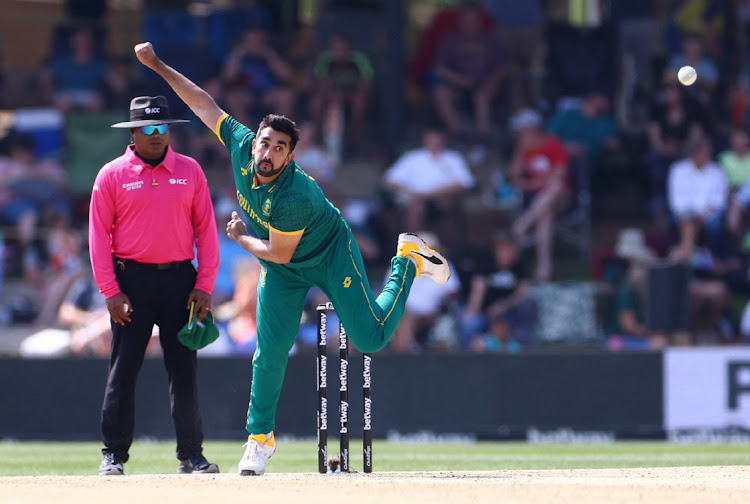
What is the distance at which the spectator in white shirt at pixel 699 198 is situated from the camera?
53.5ft

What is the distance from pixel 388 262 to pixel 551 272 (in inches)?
81.9

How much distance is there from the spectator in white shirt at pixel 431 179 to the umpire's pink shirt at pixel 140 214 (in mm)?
8172

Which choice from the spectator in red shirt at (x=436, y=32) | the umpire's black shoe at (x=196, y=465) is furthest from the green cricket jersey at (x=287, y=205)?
the spectator in red shirt at (x=436, y=32)

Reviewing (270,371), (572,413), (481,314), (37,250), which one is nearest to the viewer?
(270,371)

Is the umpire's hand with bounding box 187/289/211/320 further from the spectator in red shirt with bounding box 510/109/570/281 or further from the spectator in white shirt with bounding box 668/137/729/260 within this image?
the spectator in white shirt with bounding box 668/137/729/260

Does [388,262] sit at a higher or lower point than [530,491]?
higher

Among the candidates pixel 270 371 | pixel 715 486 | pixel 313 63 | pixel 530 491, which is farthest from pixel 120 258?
pixel 313 63

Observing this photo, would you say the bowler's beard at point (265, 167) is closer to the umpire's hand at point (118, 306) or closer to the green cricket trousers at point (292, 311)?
the green cricket trousers at point (292, 311)

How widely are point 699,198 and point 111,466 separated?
10.0m

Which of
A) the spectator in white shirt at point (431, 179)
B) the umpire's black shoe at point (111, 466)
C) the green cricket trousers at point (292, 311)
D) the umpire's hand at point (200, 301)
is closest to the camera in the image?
the green cricket trousers at point (292, 311)

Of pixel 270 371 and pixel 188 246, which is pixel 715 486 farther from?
pixel 188 246

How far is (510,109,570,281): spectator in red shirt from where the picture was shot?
55.0 feet

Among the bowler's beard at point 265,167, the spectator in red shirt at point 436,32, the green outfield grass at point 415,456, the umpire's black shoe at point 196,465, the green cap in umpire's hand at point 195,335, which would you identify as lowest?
the green outfield grass at point 415,456

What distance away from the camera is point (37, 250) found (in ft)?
54.4
